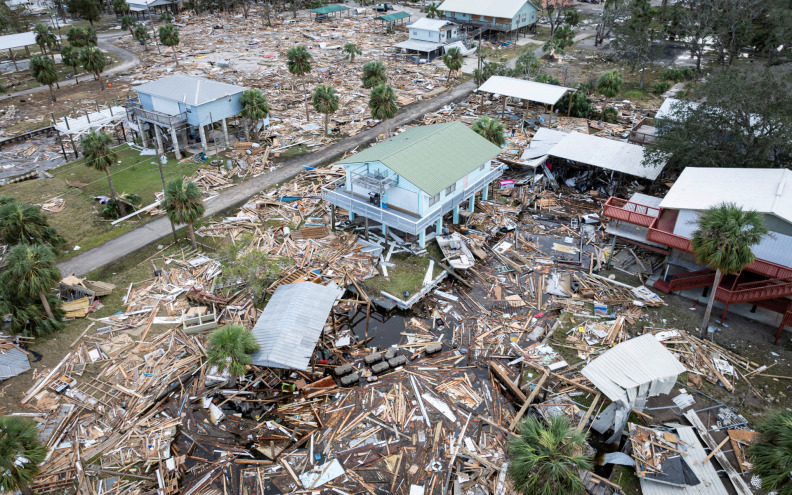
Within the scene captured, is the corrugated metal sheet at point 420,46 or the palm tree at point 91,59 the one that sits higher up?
the palm tree at point 91,59

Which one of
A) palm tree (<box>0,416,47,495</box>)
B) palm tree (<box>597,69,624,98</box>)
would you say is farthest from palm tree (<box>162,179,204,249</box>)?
palm tree (<box>597,69,624,98</box>)

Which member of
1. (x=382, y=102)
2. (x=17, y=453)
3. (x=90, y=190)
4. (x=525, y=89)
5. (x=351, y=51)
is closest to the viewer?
(x=17, y=453)

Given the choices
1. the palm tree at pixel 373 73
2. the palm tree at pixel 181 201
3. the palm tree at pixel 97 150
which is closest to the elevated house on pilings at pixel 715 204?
the palm tree at pixel 181 201

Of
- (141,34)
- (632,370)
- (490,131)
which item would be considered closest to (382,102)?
(490,131)

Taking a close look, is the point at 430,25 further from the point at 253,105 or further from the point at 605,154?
the point at 605,154

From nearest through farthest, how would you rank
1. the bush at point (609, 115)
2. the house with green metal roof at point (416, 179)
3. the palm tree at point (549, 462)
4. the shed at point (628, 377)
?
the palm tree at point (549, 462) → the shed at point (628, 377) → the house with green metal roof at point (416, 179) → the bush at point (609, 115)

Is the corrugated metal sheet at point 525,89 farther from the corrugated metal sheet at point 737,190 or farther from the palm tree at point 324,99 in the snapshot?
the corrugated metal sheet at point 737,190

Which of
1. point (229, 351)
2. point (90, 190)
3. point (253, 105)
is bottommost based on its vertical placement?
point (229, 351)
